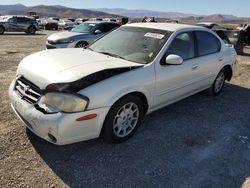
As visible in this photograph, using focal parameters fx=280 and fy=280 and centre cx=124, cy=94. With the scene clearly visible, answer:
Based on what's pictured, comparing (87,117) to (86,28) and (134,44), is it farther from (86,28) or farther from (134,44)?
(86,28)

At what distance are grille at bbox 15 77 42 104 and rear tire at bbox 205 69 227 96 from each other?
393cm

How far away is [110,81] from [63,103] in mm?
658

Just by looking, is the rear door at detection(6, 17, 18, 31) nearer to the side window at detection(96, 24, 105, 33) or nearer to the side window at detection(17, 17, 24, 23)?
the side window at detection(17, 17, 24, 23)

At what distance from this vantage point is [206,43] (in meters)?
5.54

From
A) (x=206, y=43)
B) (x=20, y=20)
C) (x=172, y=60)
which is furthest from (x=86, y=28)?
(x=20, y=20)

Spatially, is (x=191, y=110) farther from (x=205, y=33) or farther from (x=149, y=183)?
(x=149, y=183)

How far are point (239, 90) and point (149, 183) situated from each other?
471cm

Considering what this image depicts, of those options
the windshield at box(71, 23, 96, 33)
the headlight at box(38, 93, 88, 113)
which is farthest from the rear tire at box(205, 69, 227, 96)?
the windshield at box(71, 23, 96, 33)

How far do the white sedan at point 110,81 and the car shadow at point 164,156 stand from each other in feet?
0.98

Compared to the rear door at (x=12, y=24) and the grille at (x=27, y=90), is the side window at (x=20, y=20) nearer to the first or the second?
the rear door at (x=12, y=24)

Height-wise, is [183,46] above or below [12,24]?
above

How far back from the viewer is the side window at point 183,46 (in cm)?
455

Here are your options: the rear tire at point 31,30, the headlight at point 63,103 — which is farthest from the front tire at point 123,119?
the rear tire at point 31,30

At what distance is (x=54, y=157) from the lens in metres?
3.54
